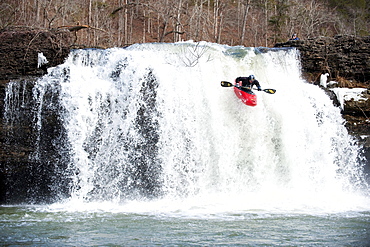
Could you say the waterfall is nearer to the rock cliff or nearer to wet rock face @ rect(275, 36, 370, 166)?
the rock cliff

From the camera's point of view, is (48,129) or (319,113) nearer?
(48,129)

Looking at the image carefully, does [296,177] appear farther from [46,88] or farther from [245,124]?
[46,88]

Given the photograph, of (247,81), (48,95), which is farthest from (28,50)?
(247,81)

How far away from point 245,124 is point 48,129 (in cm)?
506

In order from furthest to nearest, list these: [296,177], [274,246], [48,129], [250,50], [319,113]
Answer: [250,50]
[319,113]
[296,177]
[48,129]
[274,246]

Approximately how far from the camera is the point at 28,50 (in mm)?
11055

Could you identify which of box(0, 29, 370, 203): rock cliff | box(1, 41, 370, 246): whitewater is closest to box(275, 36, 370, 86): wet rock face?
box(0, 29, 370, 203): rock cliff

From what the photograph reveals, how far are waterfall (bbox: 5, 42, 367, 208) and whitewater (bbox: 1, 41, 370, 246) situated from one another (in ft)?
0.08

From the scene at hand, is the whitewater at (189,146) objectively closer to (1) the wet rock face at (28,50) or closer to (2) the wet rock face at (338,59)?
(1) the wet rock face at (28,50)

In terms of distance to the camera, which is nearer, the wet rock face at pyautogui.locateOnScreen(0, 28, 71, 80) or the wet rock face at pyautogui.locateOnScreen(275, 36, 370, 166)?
the wet rock face at pyautogui.locateOnScreen(0, 28, 71, 80)

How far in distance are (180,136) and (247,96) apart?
2.15 metres

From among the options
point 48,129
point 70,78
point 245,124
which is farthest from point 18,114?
point 245,124

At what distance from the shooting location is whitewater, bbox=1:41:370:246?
8.33 m

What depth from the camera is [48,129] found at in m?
9.65
